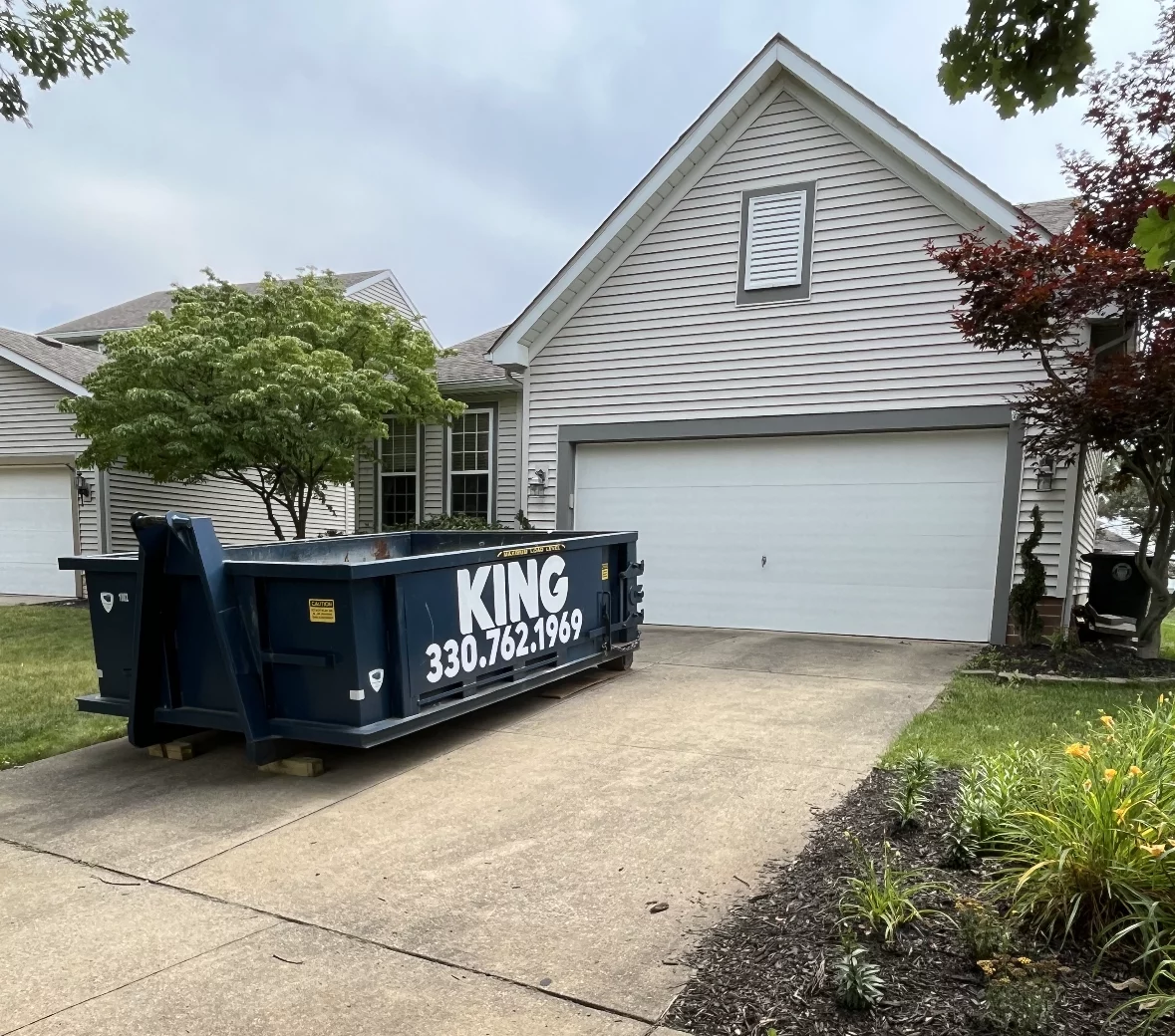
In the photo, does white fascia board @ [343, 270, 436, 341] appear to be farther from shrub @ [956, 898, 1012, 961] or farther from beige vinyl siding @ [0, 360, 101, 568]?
shrub @ [956, 898, 1012, 961]

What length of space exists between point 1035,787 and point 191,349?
1128cm

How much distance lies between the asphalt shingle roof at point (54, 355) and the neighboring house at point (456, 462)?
5.55 meters

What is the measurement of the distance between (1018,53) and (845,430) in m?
8.17

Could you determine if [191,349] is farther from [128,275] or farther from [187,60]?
[128,275]

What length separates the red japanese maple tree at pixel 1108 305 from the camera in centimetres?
706

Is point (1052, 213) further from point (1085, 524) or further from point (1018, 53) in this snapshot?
point (1018, 53)

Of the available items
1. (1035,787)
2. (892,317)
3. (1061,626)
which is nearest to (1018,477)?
(1061,626)

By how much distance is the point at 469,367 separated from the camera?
48.9 feet

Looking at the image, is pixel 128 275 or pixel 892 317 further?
pixel 128 275

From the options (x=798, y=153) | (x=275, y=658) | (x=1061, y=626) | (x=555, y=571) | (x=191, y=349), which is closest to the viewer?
(x=275, y=658)

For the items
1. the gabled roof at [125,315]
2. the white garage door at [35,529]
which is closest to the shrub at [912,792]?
the white garage door at [35,529]

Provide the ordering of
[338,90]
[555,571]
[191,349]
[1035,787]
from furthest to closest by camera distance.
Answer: [191,349] < [338,90] < [555,571] < [1035,787]

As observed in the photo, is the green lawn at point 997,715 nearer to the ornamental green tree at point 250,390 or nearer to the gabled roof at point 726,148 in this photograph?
the gabled roof at point 726,148

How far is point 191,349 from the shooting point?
11.2m
